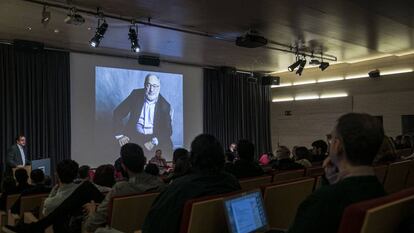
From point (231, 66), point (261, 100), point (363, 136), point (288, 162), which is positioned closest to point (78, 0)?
point (288, 162)

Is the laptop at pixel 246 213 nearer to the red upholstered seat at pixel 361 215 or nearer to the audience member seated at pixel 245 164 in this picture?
the red upholstered seat at pixel 361 215

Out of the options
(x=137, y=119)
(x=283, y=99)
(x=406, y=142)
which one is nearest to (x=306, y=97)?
(x=283, y=99)

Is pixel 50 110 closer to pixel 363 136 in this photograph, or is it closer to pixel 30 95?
pixel 30 95

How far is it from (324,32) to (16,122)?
6.57 m

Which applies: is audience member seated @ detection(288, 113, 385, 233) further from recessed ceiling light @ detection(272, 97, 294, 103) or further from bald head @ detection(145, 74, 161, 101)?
recessed ceiling light @ detection(272, 97, 294, 103)

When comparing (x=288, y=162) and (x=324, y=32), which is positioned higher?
(x=324, y=32)

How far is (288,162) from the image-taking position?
203 inches

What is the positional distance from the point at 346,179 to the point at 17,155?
310 inches

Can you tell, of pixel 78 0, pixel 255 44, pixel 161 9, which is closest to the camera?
pixel 78 0

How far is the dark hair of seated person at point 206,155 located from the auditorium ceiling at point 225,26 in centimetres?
404

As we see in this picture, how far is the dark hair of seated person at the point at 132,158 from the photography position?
2.80 metres

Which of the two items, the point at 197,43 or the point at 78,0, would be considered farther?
the point at 197,43

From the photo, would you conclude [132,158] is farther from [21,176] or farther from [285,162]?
[285,162]

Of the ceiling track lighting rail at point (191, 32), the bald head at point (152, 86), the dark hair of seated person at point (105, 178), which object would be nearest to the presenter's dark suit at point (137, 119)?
the bald head at point (152, 86)
